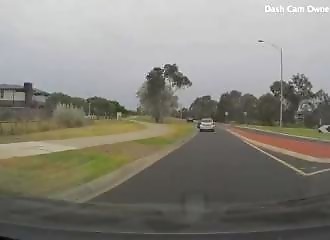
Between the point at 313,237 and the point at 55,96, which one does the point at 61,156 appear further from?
the point at 55,96

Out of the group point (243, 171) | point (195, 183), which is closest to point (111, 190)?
point (195, 183)

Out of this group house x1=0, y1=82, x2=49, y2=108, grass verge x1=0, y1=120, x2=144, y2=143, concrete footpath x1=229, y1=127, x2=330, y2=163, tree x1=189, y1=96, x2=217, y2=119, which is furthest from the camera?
tree x1=189, y1=96, x2=217, y2=119

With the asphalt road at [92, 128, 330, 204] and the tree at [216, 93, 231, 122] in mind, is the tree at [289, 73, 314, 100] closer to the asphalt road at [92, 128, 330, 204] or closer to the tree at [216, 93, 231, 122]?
the tree at [216, 93, 231, 122]

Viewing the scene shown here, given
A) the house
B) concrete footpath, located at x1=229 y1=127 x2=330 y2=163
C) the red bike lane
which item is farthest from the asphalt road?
the house

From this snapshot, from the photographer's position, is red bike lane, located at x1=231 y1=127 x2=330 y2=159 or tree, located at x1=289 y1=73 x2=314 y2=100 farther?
tree, located at x1=289 y1=73 x2=314 y2=100

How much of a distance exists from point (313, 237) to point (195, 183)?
9.32 meters

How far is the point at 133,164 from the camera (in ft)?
57.5

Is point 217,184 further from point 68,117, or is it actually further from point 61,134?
point 68,117

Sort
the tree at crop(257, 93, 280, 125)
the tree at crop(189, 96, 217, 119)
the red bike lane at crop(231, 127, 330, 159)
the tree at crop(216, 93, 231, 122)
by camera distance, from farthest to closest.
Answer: the tree at crop(189, 96, 217, 119) < the tree at crop(216, 93, 231, 122) < the tree at crop(257, 93, 280, 125) < the red bike lane at crop(231, 127, 330, 159)

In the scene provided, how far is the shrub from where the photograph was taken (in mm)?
40469

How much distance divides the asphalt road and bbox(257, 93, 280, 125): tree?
3579 inches

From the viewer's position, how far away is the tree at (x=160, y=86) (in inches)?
2479

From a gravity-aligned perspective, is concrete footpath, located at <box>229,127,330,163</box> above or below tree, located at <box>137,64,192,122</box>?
below

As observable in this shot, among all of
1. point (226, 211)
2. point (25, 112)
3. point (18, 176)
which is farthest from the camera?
point (25, 112)
